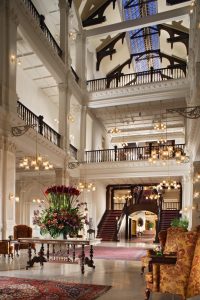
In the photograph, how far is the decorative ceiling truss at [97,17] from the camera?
1936 cm

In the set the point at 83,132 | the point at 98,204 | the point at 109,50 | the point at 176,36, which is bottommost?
the point at 98,204

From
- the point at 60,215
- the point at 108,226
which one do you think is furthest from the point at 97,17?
the point at 60,215

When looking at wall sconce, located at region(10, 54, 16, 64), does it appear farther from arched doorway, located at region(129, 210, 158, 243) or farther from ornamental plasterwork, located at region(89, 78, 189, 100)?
arched doorway, located at region(129, 210, 158, 243)

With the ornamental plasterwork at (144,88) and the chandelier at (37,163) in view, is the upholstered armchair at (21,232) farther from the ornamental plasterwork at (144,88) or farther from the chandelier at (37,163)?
the ornamental plasterwork at (144,88)

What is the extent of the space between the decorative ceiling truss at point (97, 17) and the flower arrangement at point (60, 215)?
46.8 ft

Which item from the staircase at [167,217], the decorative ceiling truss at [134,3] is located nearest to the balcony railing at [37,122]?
the staircase at [167,217]

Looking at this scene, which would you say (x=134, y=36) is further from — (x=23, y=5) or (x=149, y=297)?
(x=149, y=297)

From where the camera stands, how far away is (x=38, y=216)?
313 inches

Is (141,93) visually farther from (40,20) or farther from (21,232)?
(21,232)

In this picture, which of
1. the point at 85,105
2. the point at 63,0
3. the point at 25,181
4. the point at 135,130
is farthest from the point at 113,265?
the point at 135,130

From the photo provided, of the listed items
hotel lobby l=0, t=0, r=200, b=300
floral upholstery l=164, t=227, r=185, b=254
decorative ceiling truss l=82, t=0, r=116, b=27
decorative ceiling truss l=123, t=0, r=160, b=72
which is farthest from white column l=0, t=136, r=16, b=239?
decorative ceiling truss l=123, t=0, r=160, b=72

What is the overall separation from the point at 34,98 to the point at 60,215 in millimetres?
10683

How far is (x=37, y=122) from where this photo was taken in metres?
13.7

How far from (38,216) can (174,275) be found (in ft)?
13.0
